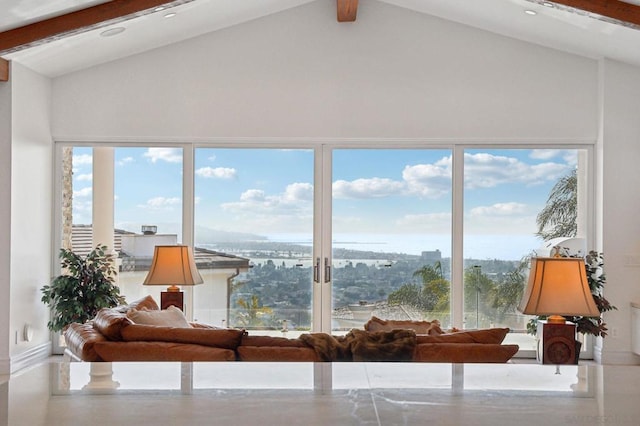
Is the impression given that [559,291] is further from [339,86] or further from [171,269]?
[339,86]

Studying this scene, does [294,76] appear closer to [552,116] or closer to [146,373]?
[552,116]

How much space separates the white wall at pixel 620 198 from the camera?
6.64m

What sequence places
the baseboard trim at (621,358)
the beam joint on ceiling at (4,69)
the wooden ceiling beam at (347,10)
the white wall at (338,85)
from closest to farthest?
1. the beam joint on ceiling at (4,69)
2. the wooden ceiling beam at (347,10)
3. the baseboard trim at (621,358)
4. the white wall at (338,85)

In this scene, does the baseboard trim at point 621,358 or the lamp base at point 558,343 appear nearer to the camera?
the lamp base at point 558,343

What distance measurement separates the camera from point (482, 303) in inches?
273

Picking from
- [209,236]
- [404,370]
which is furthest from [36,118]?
[404,370]

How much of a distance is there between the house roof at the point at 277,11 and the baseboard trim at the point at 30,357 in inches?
101

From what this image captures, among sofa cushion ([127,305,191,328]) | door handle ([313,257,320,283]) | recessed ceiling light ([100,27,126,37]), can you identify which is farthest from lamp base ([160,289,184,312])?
recessed ceiling light ([100,27,126,37])

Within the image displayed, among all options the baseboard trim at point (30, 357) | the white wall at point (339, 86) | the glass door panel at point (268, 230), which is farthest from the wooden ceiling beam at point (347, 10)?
the baseboard trim at point (30, 357)

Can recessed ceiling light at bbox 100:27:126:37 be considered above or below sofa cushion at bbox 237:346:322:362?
above

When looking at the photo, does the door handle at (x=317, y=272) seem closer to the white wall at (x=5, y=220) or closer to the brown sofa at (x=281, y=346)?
the white wall at (x=5, y=220)

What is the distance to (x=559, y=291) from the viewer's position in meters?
3.56

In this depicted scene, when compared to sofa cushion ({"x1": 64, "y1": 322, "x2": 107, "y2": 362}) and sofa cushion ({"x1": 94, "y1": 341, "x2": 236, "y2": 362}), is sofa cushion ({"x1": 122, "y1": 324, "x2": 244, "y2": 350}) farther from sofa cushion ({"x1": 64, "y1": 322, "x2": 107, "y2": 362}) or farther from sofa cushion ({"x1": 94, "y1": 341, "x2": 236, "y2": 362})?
sofa cushion ({"x1": 64, "y1": 322, "x2": 107, "y2": 362})

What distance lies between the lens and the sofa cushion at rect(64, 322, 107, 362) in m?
3.57
